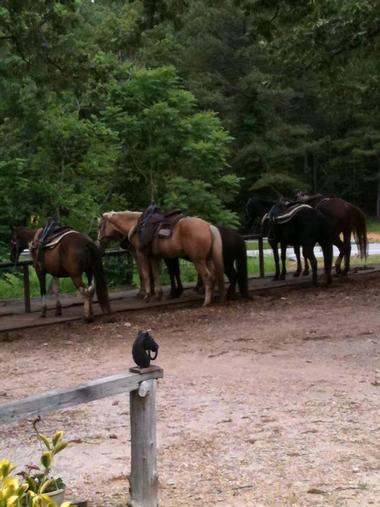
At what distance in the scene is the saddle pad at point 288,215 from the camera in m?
14.1

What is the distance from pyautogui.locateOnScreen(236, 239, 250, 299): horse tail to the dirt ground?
4.10 feet

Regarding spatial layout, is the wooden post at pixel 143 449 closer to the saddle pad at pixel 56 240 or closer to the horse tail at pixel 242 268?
the saddle pad at pixel 56 240

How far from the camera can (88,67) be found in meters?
13.0

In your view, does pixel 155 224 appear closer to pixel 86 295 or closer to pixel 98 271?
pixel 98 271

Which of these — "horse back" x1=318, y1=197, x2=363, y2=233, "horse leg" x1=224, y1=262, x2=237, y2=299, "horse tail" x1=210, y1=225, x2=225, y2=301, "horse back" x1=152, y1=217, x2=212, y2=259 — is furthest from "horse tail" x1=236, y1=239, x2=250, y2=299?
"horse back" x1=318, y1=197, x2=363, y2=233

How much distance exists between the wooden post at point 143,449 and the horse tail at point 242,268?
337 inches

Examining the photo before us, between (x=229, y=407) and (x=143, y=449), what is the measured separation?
2385mm

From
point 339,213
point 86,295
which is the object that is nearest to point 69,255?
point 86,295

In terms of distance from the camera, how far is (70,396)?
147 inches

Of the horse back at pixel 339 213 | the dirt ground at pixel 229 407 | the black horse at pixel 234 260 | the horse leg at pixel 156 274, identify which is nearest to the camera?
the dirt ground at pixel 229 407

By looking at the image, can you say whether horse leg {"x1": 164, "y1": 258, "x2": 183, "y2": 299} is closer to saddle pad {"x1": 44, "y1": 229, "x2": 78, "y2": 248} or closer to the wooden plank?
saddle pad {"x1": 44, "y1": 229, "x2": 78, "y2": 248}

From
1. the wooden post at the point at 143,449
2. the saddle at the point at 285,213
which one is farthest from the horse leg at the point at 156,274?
the wooden post at the point at 143,449

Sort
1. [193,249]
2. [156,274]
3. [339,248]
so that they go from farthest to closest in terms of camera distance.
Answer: [339,248] → [156,274] → [193,249]

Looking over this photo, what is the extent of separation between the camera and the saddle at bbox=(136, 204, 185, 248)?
40.7 ft
